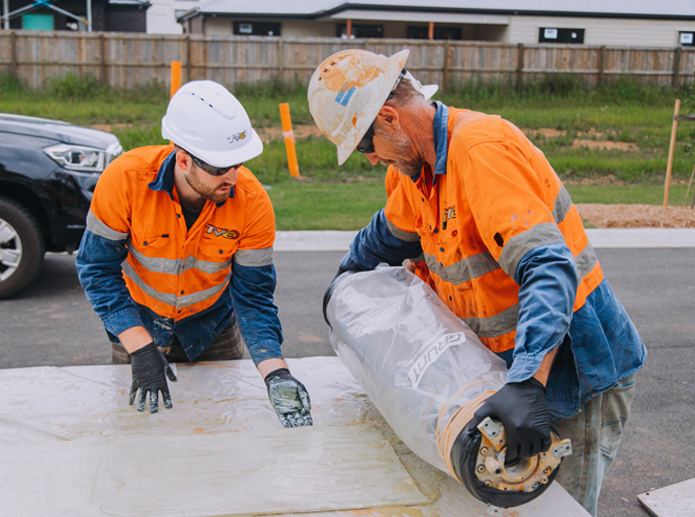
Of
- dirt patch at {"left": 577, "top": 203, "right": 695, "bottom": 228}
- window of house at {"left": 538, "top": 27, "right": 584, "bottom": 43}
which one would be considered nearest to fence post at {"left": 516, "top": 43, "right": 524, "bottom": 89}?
window of house at {"left": 538, "top": 27, "right": 584, "bottom": 43}

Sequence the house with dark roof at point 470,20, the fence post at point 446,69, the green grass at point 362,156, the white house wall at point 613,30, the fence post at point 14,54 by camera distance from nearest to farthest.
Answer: the green grass at point 362,156 < the fence post at point 14,54 < the fence post at point 446,69 < the house with dark roof at point 470,20 < the white house wall at point 613,30

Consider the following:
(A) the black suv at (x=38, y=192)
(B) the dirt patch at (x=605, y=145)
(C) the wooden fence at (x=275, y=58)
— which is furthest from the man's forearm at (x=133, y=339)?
(C) the wooden fence at (x=275, y=58)

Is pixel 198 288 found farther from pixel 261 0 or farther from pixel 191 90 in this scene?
pixel 261 0

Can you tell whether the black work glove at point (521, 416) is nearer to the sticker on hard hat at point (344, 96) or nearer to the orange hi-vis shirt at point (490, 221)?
the orange hi-vis shirt at point (490, 221)

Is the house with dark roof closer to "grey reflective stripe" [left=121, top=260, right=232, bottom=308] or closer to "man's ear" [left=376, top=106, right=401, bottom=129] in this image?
"grey reflective stripe" [left=121, top=260, right=232, bottom=308]

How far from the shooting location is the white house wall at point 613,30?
75.5 ft

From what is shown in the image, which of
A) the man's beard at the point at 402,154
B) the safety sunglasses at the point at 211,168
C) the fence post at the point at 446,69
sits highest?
the fence post at the point at 446,69

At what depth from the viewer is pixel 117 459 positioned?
1936 millimetres

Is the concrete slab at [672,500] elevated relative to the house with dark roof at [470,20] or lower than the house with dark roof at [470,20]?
lower

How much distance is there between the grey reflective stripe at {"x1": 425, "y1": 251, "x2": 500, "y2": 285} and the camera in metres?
1.87

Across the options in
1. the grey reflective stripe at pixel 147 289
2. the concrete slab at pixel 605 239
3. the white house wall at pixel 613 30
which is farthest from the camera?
the white house wall at pixel 613 30

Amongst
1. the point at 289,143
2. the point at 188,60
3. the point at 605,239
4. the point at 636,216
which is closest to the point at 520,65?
the point at 188,60

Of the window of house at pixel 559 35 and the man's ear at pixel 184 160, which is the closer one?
the man's ear at pixel 184 160

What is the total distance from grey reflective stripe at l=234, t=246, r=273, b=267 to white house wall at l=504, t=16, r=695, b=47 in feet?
73.9
